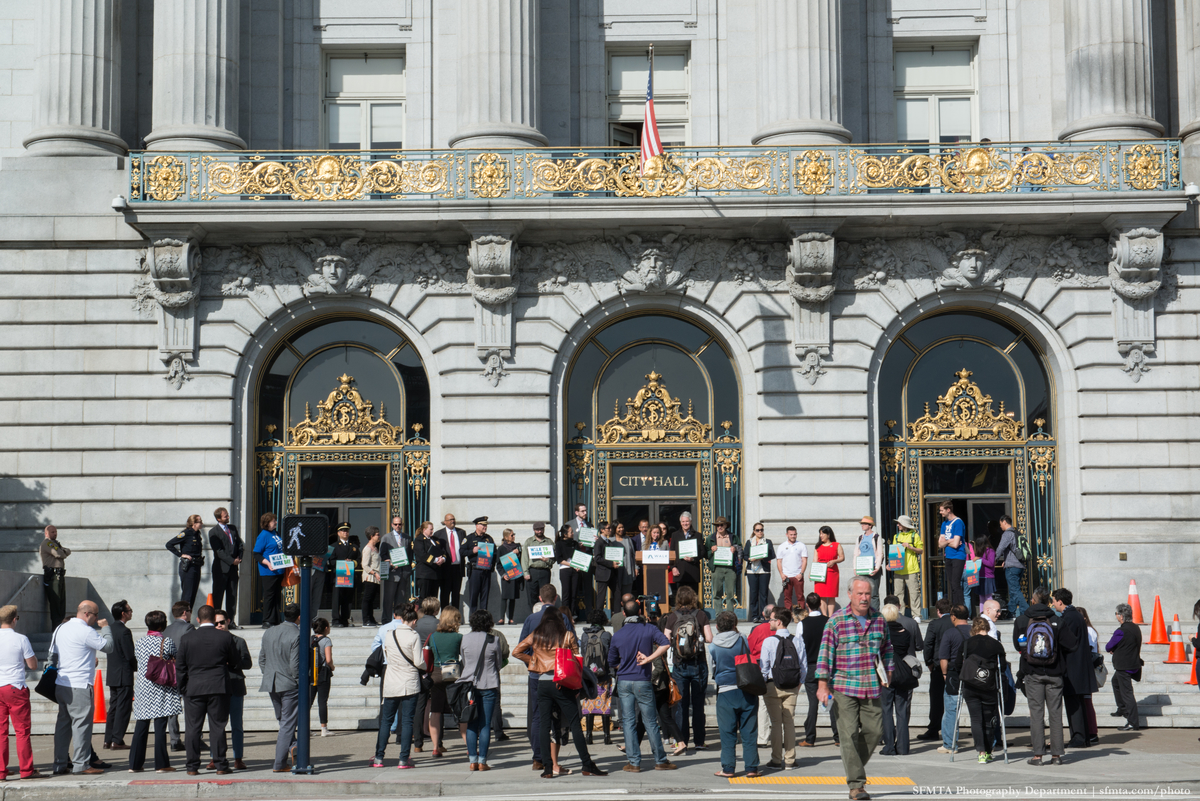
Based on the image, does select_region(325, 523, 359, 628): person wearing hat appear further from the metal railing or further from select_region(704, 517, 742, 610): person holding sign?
select_region(704, 517, 742, 610): person holding sign

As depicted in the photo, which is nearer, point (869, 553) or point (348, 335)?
point (869, 553)

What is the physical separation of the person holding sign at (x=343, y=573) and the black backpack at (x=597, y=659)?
9.09m

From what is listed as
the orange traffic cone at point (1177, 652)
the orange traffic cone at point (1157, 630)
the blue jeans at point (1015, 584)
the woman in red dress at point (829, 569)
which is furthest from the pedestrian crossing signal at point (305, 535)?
the orange traffic cone at point (1157, 630)

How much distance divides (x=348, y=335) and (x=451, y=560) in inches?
225

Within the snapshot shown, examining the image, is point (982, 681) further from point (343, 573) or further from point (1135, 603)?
point (343, 573)

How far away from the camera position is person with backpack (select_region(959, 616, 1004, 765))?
15.2m

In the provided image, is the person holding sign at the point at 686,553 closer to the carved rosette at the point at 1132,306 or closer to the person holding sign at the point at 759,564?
the person holding sign at the point at 759,564

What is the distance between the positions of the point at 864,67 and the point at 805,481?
8.45m

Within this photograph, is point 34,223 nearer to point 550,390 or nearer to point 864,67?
point 550,390

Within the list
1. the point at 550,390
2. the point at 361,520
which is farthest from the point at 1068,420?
the point at 361,520

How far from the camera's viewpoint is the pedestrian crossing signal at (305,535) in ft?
48.1

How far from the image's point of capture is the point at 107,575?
2470cm

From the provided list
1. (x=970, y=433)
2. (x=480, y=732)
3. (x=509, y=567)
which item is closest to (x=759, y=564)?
(x=509, y=567)

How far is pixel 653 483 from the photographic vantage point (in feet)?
85.4
